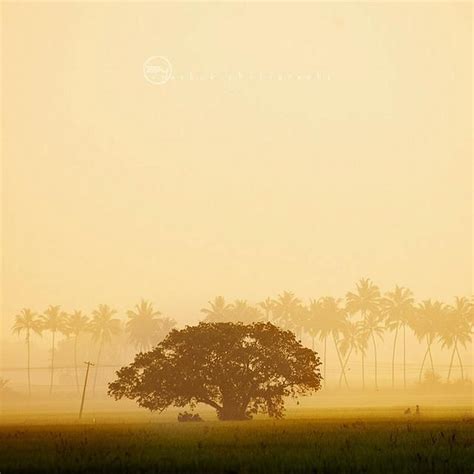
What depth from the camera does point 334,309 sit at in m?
170

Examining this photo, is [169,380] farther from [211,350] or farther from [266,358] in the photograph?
[266,358]

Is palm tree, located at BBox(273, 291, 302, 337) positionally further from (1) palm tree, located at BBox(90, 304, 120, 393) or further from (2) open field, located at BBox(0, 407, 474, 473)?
(2) open field, located at BBox(0, 407, 474, 473)

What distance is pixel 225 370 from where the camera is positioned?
50.0 m

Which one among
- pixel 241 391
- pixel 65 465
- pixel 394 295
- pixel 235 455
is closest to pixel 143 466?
pixel 65 465

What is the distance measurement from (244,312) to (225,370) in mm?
115265

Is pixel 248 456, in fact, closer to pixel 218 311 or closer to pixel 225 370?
pixel 225 370

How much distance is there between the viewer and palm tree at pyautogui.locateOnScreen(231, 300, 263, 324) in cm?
16425

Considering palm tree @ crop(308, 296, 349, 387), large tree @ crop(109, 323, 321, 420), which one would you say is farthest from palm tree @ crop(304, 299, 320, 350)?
large tree @ crop(109, 323, 321, 420)

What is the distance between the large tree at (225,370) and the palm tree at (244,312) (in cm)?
11168

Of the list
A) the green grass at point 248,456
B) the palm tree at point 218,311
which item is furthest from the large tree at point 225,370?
the palm tree at point 218,311

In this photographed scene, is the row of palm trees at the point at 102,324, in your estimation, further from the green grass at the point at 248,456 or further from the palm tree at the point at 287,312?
the green grass at the point at 248,456

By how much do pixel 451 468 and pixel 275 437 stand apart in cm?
1053

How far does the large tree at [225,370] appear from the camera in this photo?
50.1m

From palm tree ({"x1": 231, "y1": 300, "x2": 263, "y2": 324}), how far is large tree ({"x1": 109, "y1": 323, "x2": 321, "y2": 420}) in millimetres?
111681
